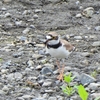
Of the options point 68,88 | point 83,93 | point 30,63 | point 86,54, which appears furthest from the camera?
point 86,54

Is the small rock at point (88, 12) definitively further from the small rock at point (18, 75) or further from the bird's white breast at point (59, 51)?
the small rock at point (18, 75)

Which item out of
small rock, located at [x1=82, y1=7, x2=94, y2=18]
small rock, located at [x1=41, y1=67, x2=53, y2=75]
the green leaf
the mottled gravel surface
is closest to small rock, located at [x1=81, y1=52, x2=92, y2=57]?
the mottled gravel surface

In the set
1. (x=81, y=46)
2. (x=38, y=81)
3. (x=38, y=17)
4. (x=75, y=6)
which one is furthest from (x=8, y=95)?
(x=75, y=6)

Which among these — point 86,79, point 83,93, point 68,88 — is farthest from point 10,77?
point 83,93

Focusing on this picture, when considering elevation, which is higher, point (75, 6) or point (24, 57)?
point (75, 6)

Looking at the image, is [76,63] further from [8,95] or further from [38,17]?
[38,17]

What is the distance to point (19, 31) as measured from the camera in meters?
8.40

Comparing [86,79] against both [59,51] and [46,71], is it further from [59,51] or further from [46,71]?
[46,71]

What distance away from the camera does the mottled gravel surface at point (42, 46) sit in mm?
5973

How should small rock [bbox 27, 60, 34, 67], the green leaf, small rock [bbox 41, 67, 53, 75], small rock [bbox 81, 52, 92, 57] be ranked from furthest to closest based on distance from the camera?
small rock [bbox 81, 52, 92, 57] < small rock [bbox 27, 60, 34, 67] < small rock [bbox 41, 67, 53, 75] < the green leaf

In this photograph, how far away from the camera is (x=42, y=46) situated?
7617 millimetres

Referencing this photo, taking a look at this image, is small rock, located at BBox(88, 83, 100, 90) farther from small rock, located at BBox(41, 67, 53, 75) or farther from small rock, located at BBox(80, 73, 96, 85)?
small rock, located at BBox(41, 67, 53, 75)

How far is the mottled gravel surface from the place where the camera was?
597 centimetres

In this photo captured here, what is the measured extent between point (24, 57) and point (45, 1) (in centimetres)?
300
